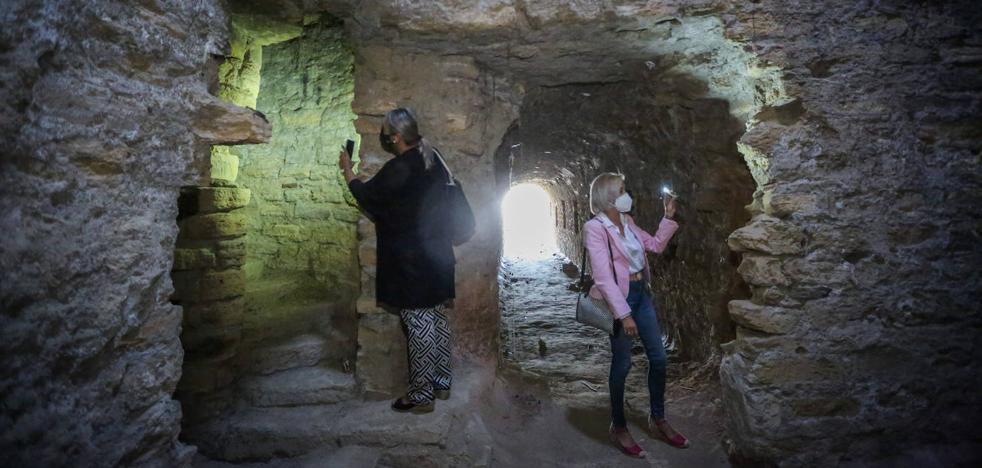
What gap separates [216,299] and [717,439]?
3.26 metres

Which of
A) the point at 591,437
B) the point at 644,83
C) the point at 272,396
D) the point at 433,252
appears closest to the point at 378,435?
the point at 272,396

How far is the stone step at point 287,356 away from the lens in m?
3.19

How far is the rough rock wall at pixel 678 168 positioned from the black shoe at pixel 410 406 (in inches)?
94.5

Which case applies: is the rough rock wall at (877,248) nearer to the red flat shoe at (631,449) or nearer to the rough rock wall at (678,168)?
the red flat shoe at (631,449)

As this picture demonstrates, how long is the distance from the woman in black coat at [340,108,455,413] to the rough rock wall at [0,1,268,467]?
0.98 m

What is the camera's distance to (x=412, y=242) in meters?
2.62

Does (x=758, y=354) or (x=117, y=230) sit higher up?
(x=117, y=230)

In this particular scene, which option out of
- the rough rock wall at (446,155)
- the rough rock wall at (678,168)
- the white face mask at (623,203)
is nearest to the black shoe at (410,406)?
the rough rock wall at (446,155)

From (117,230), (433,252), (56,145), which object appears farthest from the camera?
(433,252)

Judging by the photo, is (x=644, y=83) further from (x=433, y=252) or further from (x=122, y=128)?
(x=122, y=128)

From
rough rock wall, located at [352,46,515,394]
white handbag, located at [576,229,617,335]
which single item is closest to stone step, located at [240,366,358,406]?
rough rock wall, located at [352,46,515,394]

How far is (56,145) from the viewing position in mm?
1199

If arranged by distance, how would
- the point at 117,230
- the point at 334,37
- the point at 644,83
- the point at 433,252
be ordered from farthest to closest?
the point at 334,37 < the point at 644,83 < the point at 433,252 < the point at 117,230

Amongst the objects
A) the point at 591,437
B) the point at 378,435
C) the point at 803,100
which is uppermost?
the point at 803,100
